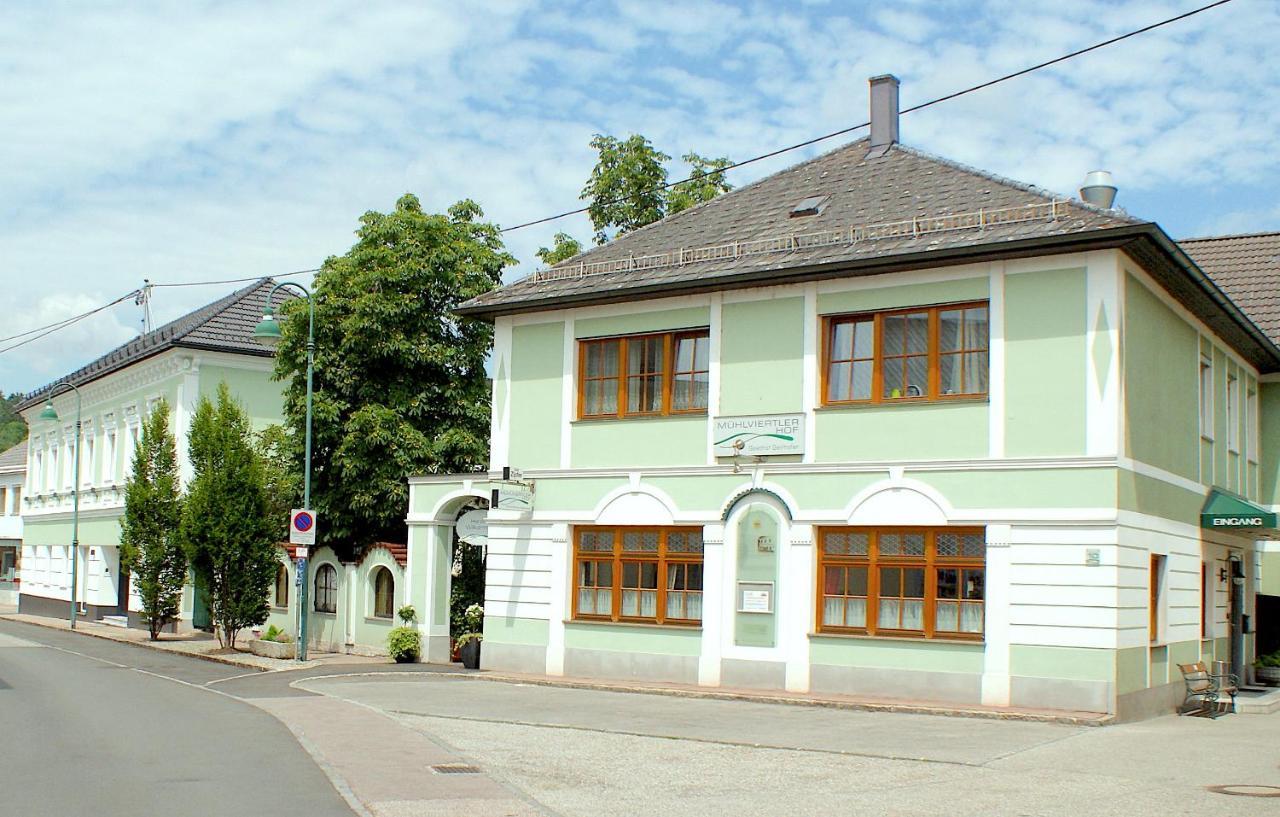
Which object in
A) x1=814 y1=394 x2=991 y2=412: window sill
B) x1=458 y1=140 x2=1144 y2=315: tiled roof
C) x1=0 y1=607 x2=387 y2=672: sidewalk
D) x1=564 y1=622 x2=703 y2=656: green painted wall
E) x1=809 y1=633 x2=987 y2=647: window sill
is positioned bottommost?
x1=0 y1=607 x2=387 y2=672: sidewalk

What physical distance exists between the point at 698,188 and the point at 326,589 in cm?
1489

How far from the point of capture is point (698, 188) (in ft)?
119

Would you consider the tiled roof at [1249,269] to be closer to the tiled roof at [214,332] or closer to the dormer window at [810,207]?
the dormer window at [810,207]

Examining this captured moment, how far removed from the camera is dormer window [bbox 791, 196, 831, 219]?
2227 centimetres

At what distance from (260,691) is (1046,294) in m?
13.0

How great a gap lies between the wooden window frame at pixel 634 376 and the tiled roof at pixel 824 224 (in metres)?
0.78

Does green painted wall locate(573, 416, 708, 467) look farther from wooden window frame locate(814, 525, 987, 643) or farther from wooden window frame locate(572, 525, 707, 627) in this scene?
wooden window frame locate(814, 525, 987, 643)

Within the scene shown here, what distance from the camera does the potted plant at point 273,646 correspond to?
87.2 ft

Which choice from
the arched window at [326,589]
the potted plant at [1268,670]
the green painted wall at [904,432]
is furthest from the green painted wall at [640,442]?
the potted plant at [1268,670]

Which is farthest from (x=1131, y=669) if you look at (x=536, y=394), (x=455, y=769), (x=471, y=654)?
(x=471, y=654)

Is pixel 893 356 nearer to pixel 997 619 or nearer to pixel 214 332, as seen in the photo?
pixel 997 619

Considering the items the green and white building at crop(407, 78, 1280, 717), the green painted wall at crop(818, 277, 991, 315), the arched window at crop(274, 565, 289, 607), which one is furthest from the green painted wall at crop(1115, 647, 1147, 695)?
the arched window at crop(274, 565, 289, 607)

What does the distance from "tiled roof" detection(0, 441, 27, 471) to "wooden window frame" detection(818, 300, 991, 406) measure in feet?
157

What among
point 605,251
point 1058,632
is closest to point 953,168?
point 605,251
